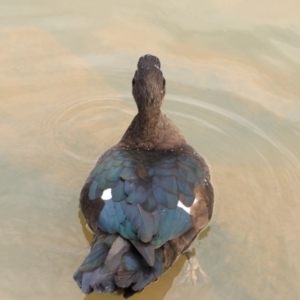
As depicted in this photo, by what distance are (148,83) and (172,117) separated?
1.12 metres

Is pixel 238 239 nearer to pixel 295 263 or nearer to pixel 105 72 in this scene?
pixel 295 263

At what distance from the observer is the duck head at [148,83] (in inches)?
196

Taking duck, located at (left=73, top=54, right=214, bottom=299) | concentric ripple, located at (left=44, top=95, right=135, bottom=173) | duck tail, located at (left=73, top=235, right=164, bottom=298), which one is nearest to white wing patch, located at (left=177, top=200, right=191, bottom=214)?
duck, located at (left=73, top=54, right=214, bottom=299)

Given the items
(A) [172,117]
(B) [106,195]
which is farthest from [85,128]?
(B) [106,195]

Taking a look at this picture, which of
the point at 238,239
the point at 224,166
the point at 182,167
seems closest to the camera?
the point at 182,167

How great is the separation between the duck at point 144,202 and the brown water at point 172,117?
430 millimetres

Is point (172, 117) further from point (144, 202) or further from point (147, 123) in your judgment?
point (144, 202)

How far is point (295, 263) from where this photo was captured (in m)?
4.73

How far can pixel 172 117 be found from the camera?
19.8 ft

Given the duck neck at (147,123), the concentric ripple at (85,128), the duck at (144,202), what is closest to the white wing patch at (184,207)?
the duck at (144,202)

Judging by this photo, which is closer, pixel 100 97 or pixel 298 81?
pixel 100 97

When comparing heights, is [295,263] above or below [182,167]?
below

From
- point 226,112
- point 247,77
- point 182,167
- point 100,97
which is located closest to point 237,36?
point 247,77

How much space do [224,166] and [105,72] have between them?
1.87 m
